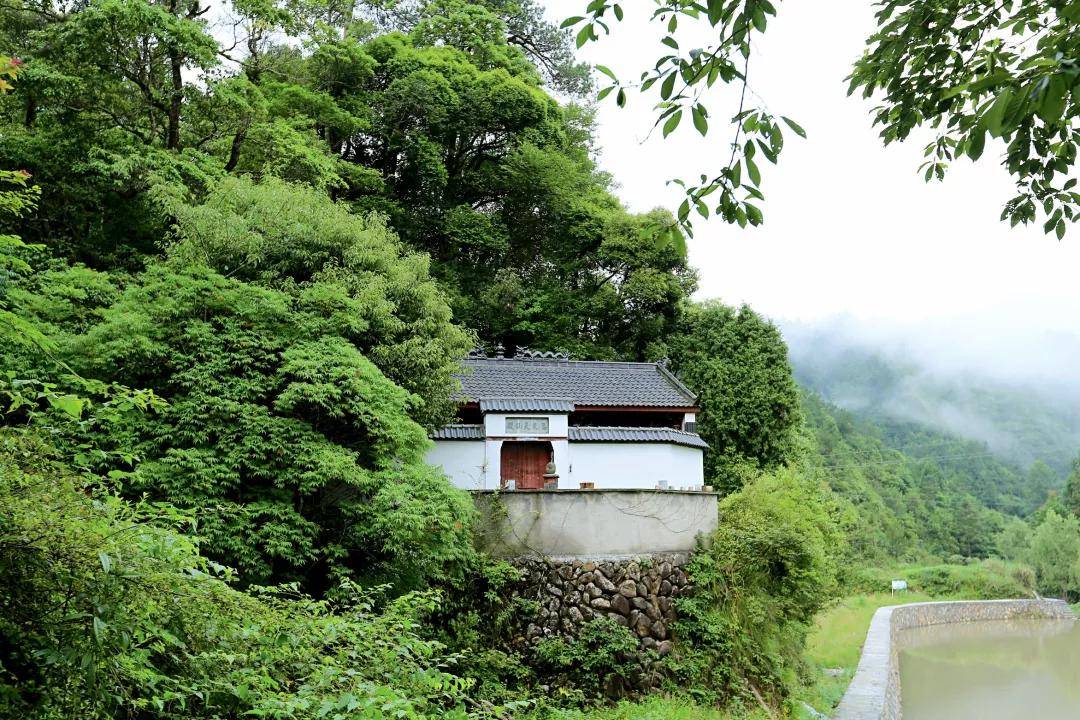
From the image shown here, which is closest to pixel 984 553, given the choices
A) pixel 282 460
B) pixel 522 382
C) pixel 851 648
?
pixel 851 648

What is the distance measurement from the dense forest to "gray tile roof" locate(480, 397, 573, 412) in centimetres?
174

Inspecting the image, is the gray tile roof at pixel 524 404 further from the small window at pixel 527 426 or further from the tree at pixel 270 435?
the tree at pixel 270 435

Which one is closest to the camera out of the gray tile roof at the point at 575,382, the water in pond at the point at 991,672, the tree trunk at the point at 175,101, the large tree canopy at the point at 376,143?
the large tree canopy at the point at 376,143

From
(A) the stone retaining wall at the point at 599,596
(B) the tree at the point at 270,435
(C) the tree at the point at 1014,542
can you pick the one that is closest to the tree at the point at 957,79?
(B) the tree at the point at 270,435

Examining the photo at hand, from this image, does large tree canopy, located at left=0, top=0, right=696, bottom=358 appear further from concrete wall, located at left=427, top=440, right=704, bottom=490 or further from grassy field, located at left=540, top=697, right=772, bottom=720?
grassy field, located at left=540, top=697, right=772, bottom=720

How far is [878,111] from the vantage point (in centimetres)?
356

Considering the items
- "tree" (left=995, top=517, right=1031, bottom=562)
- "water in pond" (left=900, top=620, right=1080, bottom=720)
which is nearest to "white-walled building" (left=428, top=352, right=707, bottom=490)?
"water in pond" (left=900, top=620, right=1080, bottom=720)

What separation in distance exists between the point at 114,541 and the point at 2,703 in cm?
62

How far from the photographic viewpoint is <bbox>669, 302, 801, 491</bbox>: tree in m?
16.4

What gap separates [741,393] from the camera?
659 inches

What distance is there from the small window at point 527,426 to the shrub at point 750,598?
3.84 metres

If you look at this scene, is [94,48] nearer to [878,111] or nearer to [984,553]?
[878,111]

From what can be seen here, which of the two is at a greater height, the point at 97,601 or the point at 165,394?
the point at 165,394

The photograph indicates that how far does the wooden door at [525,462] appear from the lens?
13.9 m
